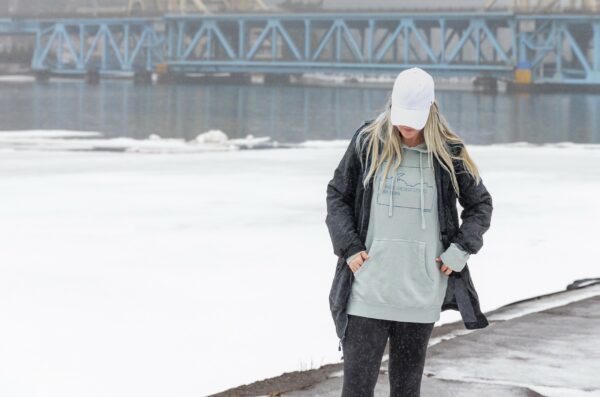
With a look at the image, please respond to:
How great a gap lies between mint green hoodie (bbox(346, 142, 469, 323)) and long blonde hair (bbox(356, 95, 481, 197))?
40 mm

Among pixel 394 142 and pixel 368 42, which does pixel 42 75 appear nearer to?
pixel 368 42

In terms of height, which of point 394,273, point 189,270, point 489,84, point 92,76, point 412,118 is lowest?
point 189,270

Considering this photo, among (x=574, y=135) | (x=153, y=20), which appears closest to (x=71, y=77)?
(x=153, y=20)

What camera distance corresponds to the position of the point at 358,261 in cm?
A: 446

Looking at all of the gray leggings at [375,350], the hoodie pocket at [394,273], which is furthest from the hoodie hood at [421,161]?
the gray leggings at [375,350]

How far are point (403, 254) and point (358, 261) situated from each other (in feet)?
0.57

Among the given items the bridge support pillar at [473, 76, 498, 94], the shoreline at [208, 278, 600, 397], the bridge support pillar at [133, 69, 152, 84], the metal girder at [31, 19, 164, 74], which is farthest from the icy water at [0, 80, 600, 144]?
the metal girder at [31, 19, 164, 74]

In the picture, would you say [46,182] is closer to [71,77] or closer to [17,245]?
[17,245]

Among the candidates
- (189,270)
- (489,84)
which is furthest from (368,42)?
(189,270)

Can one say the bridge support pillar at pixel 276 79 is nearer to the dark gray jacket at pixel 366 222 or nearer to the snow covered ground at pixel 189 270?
the snow covered ground at pixel 189 270

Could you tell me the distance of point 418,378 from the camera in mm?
4707

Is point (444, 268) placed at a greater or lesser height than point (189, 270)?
greater

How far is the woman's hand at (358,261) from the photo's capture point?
4.46m

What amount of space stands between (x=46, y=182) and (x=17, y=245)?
23.2 feet
